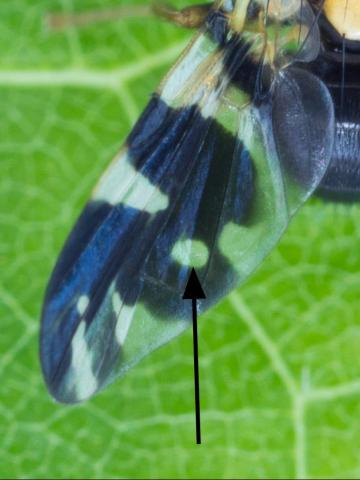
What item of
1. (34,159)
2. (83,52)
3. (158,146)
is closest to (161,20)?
(83,52)

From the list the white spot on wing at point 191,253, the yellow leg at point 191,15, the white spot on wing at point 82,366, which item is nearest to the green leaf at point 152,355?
the yellow leg at point 191,15

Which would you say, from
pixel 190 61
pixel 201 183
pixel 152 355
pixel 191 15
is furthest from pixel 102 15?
pixel 152 355

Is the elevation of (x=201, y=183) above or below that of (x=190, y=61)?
below

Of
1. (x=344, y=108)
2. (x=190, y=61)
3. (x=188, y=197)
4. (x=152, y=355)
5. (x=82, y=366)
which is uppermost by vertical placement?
(x=190, y=61)

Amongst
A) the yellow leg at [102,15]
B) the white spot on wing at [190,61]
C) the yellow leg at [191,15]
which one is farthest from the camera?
the yellow leg at [102,15]

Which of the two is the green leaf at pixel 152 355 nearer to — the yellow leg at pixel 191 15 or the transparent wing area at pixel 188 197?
the yellow leg at pixel 191 15

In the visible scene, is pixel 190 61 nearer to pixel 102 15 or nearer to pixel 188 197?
pixel 188 197
